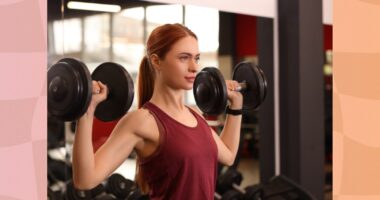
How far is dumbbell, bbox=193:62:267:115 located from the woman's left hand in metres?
0.03

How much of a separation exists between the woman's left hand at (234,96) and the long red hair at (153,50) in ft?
1.08

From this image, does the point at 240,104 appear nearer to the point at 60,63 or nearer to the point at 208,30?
the point at 60,63

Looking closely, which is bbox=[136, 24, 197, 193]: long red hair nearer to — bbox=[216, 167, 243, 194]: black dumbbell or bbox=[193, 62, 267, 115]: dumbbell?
bbox=[193, 62, 267, 115]: dumbbell

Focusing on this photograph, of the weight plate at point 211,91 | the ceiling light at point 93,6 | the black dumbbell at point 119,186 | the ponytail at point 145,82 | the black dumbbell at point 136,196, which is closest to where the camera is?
the ponytail at point 145,82

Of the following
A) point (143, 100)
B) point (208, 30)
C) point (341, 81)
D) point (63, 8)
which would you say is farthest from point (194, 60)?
point (208, 30)

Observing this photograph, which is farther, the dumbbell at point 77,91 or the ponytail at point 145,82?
the ponytail at point 145,82

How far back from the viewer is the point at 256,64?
1991 millimetres

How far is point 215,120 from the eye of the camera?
3057 millimetres

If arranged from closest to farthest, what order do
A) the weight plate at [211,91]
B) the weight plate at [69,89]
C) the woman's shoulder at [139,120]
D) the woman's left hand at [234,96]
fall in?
the weight plate at [69,89] → the woman's shoulder at [139,120] → the weight plate at [211,91] → the woman's left hand at [234,96]

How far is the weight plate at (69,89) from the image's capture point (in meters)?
0.98

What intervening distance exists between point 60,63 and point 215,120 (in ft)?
6.79

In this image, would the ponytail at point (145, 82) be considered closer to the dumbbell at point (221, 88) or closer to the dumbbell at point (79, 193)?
the dumbbell at point (221, 88)

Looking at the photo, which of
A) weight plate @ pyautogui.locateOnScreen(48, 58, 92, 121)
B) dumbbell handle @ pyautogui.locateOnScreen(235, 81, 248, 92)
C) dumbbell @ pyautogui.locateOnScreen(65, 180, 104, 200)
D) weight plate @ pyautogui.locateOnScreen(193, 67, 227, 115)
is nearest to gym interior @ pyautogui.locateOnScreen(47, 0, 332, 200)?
dumbbell @ pyautogui.locateOnScreen(65, 180, 104, 200)

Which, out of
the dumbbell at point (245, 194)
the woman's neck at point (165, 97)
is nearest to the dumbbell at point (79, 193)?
the dumbbell at point (245, 194)
